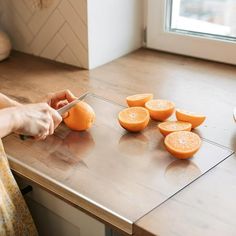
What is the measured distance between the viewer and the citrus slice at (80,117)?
1046mm

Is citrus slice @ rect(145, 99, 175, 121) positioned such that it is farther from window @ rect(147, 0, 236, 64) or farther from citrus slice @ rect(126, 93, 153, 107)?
window @ rect(147, 0, 236, 64)

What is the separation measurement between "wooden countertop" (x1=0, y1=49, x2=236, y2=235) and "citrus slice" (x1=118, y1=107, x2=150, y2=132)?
0.08ft

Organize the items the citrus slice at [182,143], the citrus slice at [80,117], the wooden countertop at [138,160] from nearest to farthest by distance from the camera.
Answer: the wooden countertop at [138,160] → the citrus slice at [182,143] → the citrus slice at [80,117]

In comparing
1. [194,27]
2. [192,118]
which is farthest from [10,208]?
[194,27]

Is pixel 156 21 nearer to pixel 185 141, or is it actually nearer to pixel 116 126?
pixel 116 126

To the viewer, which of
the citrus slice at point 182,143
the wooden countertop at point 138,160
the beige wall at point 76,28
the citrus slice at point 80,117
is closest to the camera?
the wooden countertop at point 138,160

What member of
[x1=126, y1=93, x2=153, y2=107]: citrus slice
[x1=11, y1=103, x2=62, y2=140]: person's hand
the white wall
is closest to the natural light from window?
the white wall

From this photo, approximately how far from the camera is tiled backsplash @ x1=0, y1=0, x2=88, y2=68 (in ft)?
4.70

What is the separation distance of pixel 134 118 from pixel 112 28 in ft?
1.78

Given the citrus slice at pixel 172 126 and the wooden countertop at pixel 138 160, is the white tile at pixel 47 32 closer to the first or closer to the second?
the wooden countertop at pixel 138 160

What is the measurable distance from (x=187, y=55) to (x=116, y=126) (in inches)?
22.6

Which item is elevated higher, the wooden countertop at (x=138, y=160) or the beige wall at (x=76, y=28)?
the beige wall at (x=76, y=28)

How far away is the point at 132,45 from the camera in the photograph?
1.62 m

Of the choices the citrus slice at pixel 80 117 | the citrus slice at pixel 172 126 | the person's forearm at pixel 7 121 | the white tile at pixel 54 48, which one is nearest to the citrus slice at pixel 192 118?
the citrus slice at pixel 172 126
